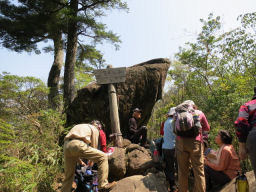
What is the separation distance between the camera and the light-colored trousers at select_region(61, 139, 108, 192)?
330 cm

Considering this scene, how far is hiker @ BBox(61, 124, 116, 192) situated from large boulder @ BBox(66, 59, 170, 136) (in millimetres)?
2773

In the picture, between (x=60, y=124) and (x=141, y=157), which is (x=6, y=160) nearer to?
(x=60, y=124)

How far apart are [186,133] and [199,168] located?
623 millimetres

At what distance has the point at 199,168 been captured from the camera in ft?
9.87

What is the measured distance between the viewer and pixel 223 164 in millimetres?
3201

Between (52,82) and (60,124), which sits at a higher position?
(52,82)

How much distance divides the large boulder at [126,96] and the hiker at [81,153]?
109 inches

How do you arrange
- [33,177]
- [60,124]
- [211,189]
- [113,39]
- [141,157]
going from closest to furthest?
[211,189] < [33,177] < [141,157] < [60,124] < [113,39]

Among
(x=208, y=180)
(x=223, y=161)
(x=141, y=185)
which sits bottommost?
(x=141, y=185)

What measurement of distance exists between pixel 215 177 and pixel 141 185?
1.39 m

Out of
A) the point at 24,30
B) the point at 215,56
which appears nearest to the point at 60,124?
the point at 24,30

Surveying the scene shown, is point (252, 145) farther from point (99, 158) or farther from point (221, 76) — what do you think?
point (221, 76)

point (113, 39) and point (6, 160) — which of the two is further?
point (113, 39)

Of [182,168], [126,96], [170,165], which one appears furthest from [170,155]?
[126,96]
